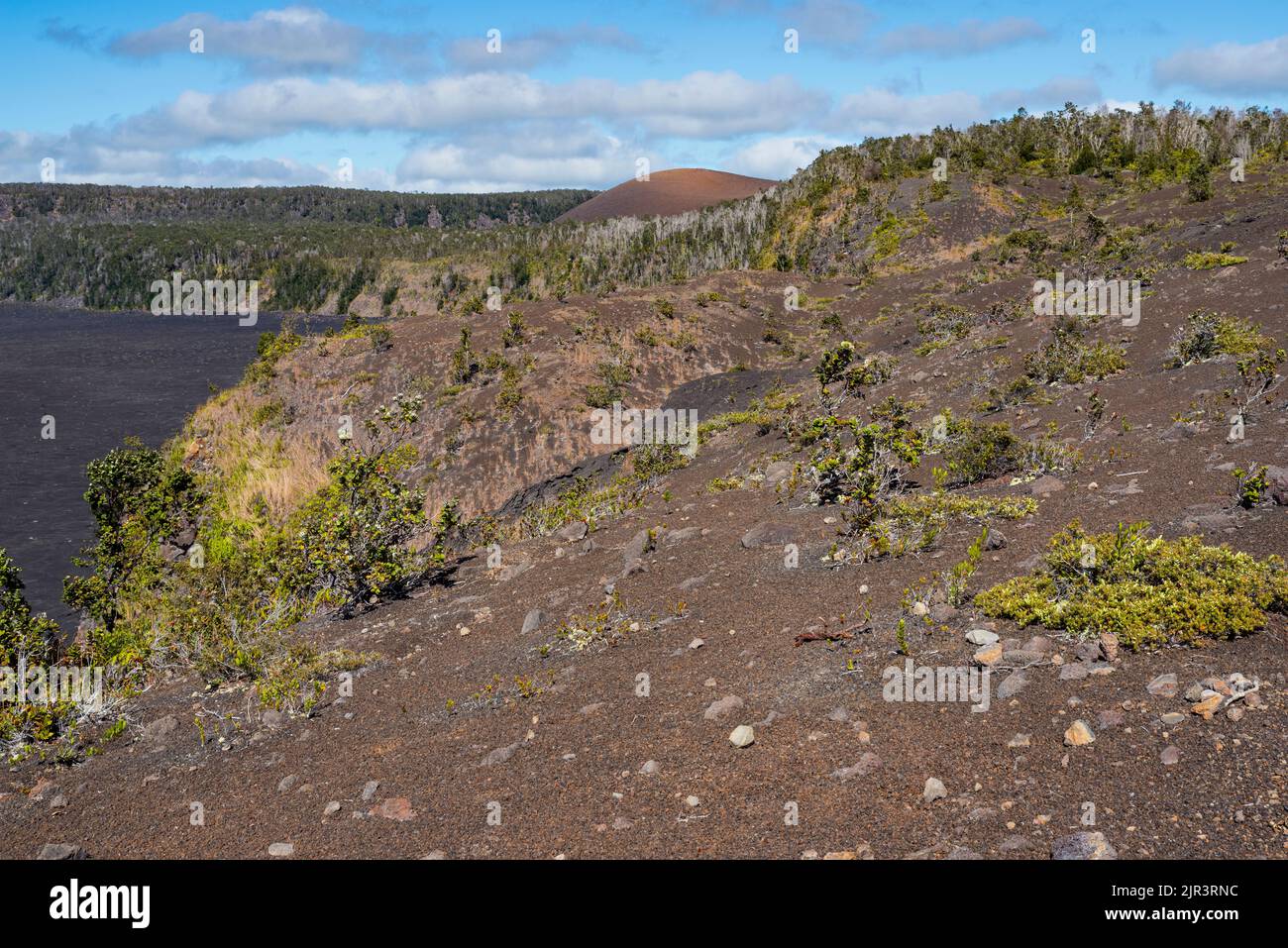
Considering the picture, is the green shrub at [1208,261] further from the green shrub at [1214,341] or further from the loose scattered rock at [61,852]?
the loose scattered rock at [61,852]

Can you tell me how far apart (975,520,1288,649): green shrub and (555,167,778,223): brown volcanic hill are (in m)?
142

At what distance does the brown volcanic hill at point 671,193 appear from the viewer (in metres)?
147

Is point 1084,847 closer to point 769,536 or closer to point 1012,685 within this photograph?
point 1012,685

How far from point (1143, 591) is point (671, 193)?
153 meters

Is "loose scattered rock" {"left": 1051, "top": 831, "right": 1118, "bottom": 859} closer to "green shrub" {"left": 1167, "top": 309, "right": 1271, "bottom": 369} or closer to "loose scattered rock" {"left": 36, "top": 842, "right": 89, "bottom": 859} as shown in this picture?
"loose scattered rock" {"left": 36, "top": 842, "right": 89, "bottom": 859}

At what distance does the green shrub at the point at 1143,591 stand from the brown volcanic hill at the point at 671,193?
142166mm

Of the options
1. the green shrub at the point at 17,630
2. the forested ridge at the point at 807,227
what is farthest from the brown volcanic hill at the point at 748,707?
the forested ridge at the point at 807,227

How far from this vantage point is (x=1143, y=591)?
690 cm

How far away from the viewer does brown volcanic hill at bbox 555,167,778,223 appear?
147 metres

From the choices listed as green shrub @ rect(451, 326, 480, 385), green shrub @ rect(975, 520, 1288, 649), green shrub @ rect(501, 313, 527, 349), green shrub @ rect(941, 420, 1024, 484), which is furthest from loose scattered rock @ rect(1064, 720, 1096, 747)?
green shrub @ rect(501, 313, 527, 349)

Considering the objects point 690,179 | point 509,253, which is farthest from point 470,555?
point 690,179

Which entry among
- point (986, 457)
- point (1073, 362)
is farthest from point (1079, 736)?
point (1073, 362)

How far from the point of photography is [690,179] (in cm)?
15488
